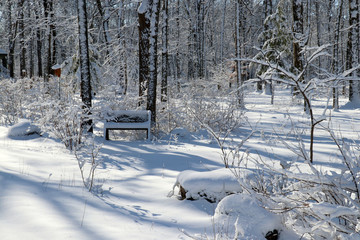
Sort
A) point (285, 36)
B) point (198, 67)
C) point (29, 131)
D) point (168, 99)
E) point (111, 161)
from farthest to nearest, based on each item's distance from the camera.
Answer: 1. point (198, 67)
2. point (285, 36)
3. point (168, 99)
4. point (29, 131)
5. point (111, 161)

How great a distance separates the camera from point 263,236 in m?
2.70

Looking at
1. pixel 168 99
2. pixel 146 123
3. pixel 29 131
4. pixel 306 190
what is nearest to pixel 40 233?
pixel 306 190

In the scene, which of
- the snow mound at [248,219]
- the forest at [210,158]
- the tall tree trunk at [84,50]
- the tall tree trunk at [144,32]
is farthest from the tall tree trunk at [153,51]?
the snow mound at [248,219]

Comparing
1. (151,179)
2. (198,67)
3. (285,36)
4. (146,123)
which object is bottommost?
(151,179)

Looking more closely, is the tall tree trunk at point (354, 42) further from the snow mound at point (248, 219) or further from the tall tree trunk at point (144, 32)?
the snow mound at point (248, 219)

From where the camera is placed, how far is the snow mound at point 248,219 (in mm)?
2709

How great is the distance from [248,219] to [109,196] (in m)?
1.81

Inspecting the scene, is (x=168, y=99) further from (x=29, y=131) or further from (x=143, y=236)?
(x=143, y=236)

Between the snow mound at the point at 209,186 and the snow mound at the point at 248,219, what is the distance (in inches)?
21.8

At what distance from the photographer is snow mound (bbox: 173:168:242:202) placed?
12.0ft

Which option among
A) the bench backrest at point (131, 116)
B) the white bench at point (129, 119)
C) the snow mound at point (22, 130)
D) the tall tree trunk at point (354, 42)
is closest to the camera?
the snow mound at point (22, 130)

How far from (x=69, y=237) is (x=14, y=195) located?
4.54 feet

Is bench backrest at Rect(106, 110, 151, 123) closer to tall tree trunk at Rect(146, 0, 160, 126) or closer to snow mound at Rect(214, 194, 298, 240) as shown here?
tall tree trunk at Rect(146, 0, 160, 126)

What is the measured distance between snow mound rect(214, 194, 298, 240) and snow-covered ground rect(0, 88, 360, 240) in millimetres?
19
